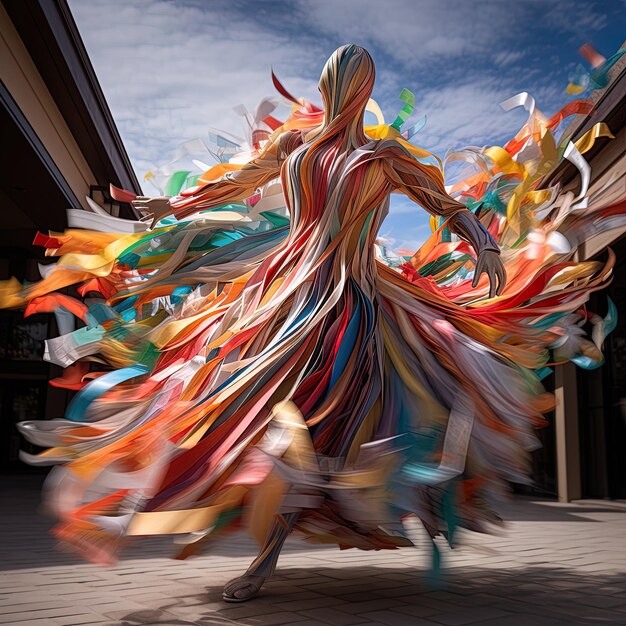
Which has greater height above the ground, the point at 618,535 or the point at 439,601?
the point at 618,535

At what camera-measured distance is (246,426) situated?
255cm

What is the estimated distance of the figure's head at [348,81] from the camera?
3346mm

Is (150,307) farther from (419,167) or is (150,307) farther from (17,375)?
(17,375)

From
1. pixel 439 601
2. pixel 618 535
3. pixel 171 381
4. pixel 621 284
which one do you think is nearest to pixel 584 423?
pixel 621 284

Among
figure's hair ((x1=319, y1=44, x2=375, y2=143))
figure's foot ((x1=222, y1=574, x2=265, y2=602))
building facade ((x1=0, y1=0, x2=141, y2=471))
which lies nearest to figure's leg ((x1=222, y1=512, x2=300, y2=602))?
figure's foot ((x1=222, y1=574, x2=265, y2=602))

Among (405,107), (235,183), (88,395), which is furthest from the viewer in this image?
(405,107)

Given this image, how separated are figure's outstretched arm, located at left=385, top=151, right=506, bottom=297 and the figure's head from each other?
0.34 m

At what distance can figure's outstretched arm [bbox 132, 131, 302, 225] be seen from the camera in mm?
3621

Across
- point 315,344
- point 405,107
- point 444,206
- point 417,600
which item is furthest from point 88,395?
point 405,107

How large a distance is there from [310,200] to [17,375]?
11.3 metres

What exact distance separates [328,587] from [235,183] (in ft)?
6.59

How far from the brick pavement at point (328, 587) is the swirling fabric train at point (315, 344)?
0.30 meters

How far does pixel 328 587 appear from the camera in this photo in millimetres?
3359

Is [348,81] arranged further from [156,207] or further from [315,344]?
[315,344]
